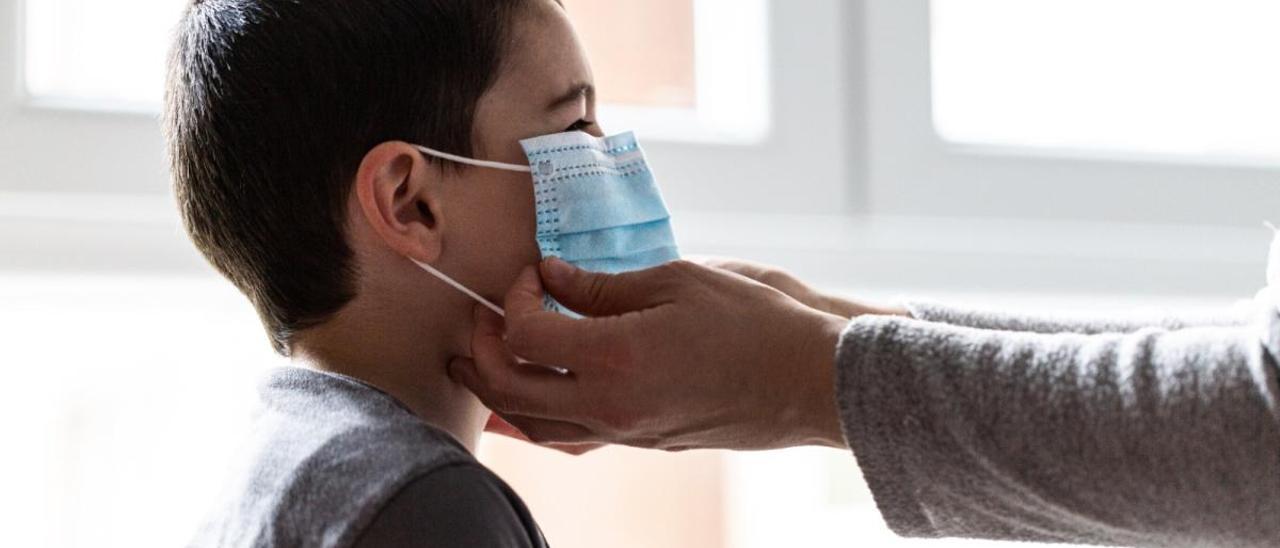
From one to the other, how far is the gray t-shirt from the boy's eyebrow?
0.27m

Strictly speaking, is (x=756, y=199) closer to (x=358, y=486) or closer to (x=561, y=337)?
(x=561, y=337)

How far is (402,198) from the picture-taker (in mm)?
1090

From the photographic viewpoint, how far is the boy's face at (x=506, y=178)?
43.9 inches

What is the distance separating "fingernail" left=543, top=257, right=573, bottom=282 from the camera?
1070mm

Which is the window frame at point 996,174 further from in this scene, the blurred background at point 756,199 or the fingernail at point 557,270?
the fingernail at point 557,270

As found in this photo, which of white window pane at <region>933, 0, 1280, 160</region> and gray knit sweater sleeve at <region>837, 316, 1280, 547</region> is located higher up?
white window pane at <region>933, 0, 1280, 160</region>

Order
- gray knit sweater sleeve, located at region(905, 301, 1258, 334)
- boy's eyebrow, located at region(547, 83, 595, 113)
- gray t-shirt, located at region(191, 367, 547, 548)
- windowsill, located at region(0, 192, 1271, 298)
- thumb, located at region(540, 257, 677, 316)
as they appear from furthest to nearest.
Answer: windowsill, located at region(0, 192, 1271, 298)
gray knit sweater sleeve, located at region(905, 301, 1258, 334)
boy's eyebrow, located at region(547, 83, 595, 113)
thumb, located at region(540, 257, 677, 316)
gray t-shirt, located at region(191, 367, 547, 548)

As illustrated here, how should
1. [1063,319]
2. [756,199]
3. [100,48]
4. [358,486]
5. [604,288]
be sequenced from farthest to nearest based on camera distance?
[756,199] < [100,48] < [1063,319] < [604,288] < [358,486]

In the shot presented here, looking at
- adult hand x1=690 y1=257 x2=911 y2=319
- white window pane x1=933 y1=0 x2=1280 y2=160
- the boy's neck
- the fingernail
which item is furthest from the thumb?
white window pane x1=933 y1=0 x2=1280 y2=160

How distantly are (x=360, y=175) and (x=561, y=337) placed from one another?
0.21 meters

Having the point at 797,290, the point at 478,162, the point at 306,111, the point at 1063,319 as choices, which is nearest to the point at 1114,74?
the point at 1063,319

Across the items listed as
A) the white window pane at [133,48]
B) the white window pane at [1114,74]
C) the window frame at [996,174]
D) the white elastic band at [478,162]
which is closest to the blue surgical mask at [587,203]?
the white elastic band at [478,162]

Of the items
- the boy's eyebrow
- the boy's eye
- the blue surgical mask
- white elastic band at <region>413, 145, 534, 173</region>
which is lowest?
the blue surgical mask

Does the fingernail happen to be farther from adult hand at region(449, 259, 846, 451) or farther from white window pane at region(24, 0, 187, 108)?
white window pane at region(24, 0, 187, 108)
